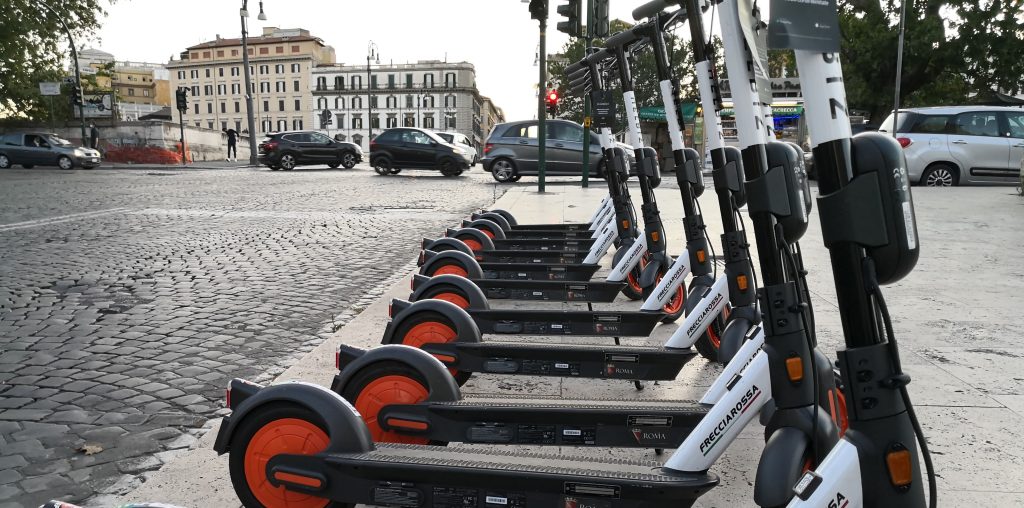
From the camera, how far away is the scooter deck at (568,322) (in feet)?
12.2

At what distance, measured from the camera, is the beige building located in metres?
96.2

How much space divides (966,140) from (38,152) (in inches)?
1135

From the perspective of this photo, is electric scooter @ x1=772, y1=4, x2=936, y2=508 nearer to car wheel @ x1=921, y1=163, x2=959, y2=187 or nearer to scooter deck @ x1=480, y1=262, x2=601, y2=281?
scooter deck @ x1=480, y1=262, x2=601, y2=281

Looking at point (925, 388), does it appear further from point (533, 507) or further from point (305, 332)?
point (305, 332)

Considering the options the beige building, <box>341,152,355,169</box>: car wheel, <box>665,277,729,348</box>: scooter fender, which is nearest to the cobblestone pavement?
<box>665,277,729,348</box>: scooter fender

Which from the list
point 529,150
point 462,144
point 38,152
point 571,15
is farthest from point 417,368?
point 38,152

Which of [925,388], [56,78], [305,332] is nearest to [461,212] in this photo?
[305,332]

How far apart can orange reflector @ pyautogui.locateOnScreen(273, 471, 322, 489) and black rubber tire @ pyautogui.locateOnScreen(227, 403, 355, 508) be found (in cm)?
13

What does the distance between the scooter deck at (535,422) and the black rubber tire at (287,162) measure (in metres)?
23.8

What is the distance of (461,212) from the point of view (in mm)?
11273

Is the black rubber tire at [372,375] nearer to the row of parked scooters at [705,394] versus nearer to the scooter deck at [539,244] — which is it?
the row of parked scooters at [705,394]

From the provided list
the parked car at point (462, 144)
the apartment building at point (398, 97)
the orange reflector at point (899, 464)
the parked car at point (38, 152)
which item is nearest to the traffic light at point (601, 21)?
the orange reflector at point (899, 464)

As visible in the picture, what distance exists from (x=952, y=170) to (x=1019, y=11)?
45.9ft

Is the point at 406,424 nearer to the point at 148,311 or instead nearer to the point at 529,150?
the point at 148,311
